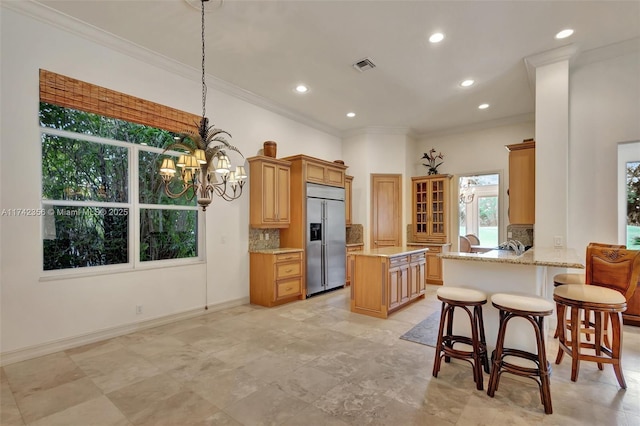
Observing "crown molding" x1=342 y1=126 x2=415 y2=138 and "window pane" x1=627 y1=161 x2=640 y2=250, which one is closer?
"window pane" x1=627 y1=161 x2=640 y2=250

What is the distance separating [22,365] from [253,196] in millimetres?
3213

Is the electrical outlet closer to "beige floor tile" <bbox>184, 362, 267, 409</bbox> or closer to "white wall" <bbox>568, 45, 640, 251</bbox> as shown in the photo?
"white wall" <bbox>568, 45, 640, 251</bbox>

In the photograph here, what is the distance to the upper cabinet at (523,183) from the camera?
4.12 meters

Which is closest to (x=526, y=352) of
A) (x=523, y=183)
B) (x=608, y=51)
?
(x=523, y=183)

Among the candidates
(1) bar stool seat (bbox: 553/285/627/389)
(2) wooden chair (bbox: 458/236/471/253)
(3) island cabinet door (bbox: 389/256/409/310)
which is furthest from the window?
(2) wooden chair (bbox: 458/236/471/253)

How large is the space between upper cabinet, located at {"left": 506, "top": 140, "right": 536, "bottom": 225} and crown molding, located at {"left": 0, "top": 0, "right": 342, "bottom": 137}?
3.95m

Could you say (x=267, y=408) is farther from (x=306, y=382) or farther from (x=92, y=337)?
(x=92, y=337)

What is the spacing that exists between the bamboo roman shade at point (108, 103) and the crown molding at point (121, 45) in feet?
1.69

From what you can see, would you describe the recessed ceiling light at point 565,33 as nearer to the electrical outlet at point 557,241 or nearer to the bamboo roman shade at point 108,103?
the electrical outlet at point 557,241

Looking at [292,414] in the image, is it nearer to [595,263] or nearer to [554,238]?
[595,263]

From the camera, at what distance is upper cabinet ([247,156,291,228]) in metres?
4.91

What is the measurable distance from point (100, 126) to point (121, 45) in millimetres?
985

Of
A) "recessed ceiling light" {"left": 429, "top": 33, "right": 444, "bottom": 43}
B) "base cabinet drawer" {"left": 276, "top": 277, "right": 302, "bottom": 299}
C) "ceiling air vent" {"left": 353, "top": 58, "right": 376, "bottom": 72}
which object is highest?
"recessed ceiling light" {"left": 429, "top": 33, "right": 444, "bottom": 43}

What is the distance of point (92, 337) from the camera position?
11.0 ft
